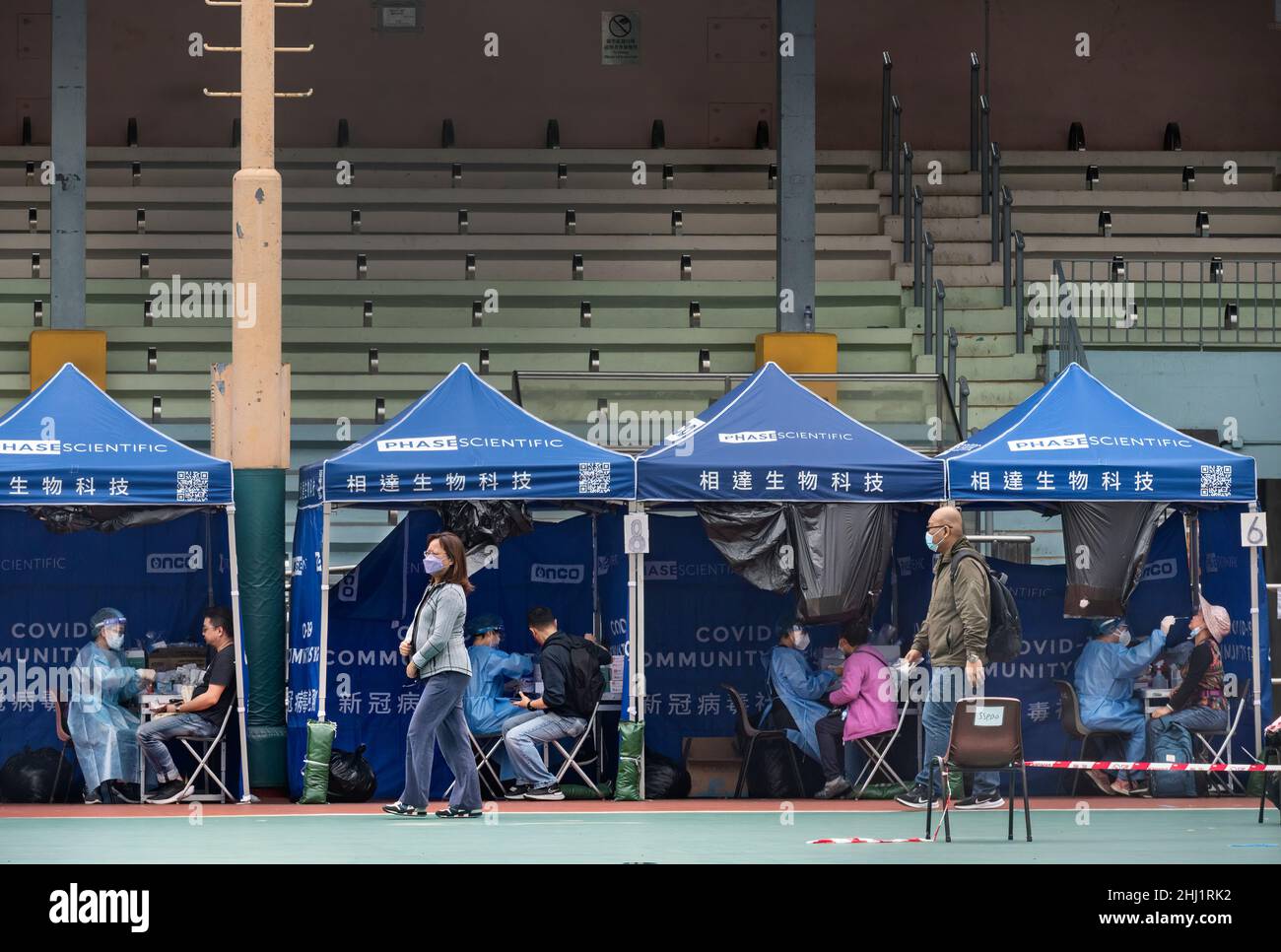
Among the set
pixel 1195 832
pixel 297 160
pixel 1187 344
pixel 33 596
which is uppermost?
pixel 297 160

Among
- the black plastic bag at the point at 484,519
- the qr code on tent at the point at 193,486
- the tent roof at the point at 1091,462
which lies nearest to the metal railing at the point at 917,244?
the tent roof at the point at 1091,462

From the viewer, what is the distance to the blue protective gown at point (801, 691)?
53.0 ft

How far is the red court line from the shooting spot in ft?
48.6

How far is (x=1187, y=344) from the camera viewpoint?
2255cm

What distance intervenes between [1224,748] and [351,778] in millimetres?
6713

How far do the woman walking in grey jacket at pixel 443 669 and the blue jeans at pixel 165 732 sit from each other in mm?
2221

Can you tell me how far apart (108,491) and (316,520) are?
5.30 ft

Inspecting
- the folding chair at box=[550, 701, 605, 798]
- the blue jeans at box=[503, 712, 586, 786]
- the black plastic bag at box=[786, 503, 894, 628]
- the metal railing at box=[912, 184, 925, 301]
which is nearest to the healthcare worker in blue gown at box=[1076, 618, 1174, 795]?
the black plastic bag at box=[786, 503, 894, 628]

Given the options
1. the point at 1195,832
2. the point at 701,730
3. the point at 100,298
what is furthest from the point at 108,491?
the point at 100,298

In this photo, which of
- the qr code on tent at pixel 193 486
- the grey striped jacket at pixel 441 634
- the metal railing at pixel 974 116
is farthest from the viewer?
the metal railing at pixel 974 116

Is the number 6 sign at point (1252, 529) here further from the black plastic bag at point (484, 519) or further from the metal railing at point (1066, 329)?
the black plastic bag at point (484, 519)
